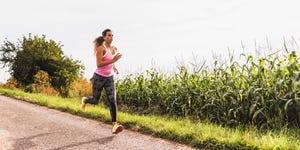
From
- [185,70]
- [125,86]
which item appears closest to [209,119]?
[185,70]

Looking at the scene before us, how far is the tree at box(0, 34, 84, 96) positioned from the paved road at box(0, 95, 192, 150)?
57.4 feet

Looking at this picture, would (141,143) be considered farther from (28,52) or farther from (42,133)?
(28,52)

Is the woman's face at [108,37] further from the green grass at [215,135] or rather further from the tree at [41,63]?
the tree at [41,63]

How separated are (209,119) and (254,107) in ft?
4.93

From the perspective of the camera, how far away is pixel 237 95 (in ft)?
25.2

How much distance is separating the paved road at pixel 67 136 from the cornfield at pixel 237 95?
7.30ft

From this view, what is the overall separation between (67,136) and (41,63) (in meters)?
22.0

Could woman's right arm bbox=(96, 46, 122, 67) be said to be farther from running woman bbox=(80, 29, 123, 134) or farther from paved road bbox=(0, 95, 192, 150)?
paved road bbox=(0, 95, 192, 150)

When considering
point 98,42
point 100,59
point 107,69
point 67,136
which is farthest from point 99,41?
point 67,136

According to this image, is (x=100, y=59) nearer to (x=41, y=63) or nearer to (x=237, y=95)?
(x=237, y=95)

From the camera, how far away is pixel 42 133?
23.1 feet

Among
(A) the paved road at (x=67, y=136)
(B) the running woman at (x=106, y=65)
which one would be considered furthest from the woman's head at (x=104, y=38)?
(A) the paved road at (x=67, y=136)

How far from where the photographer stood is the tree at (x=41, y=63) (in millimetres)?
26547

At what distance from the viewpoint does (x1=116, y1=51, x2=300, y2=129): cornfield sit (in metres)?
6.82
